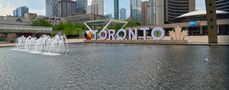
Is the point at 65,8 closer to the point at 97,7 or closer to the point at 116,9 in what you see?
the point at 97,7

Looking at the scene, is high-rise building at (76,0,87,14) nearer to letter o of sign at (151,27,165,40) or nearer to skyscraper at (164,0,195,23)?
skyscraper at (164,0,195,23)

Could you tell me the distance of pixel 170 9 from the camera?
109m

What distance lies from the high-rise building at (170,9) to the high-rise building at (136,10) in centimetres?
2771

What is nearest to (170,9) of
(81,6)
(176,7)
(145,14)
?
(176,7)

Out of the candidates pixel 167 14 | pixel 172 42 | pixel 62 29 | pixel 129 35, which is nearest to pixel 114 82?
pixel 172 42

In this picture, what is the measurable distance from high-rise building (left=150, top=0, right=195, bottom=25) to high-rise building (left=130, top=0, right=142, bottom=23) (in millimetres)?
27709

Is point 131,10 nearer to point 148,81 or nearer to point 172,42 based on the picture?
point 172,42

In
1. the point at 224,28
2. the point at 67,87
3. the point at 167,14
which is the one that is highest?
the point at 167,14

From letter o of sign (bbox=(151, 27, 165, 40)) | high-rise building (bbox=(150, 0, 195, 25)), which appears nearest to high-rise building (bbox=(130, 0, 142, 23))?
high-rise building (bbox=(150, 0, 195, 25))

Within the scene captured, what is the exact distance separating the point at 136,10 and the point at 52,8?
6347 cm

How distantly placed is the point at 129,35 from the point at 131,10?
10714cm

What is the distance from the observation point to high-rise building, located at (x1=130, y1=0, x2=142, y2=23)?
14025 cm

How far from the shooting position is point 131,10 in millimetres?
143000

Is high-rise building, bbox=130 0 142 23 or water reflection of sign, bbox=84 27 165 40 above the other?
high-rise building, bbox=130 0 142 23
